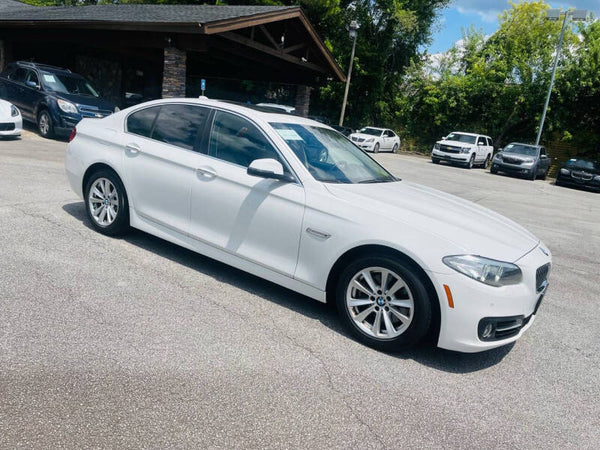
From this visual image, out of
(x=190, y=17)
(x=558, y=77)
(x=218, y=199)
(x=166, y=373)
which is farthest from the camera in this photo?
(x=558, y=77)

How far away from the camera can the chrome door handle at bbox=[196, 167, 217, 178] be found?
440cm

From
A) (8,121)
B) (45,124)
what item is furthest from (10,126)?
(45,124)

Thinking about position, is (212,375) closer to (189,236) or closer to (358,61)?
(189,236)

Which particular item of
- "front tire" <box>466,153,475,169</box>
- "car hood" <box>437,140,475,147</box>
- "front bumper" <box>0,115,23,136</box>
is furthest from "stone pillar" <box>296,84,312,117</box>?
"front bumper" <box>0,115,23,136</box>

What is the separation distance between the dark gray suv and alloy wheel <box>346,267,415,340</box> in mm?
21003

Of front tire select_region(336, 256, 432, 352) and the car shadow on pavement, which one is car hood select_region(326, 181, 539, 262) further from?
the car shadow on pavement

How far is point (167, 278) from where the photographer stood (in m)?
4.51

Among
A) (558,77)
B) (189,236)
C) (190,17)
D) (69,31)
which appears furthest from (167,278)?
(558,77)

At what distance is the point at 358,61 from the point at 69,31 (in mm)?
23437

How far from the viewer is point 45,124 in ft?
43.2

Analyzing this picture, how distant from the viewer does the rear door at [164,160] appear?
15.2 ft

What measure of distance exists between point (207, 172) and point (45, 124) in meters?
10.8

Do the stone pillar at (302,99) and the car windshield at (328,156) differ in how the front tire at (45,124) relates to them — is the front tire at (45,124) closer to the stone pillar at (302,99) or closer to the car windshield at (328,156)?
the car windshield at (328,156)

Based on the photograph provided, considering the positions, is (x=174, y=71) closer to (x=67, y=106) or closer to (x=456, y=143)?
(x=67, y=106)
